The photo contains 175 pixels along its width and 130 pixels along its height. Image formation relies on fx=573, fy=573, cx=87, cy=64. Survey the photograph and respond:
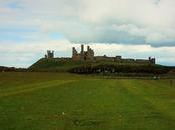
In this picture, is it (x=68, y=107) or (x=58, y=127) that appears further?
(x=68, y=107)

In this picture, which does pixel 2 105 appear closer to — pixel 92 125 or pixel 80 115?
pixel 80 115

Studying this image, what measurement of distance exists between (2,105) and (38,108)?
2.53 m

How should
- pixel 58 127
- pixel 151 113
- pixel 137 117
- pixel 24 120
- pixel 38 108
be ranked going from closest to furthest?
pixel 58 127 < pixel 24 120 < pixel 137 117 < pixel 151 113 < pixel 38 108

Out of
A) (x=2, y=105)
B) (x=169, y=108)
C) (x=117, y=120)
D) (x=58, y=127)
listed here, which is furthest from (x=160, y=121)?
(x=2, y=105)

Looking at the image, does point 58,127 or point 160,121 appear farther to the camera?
point 160,121

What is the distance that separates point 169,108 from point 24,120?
10228mm

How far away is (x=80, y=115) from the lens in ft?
85.0

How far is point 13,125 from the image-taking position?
71.3ft

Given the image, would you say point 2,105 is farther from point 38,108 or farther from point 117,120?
point 117,120

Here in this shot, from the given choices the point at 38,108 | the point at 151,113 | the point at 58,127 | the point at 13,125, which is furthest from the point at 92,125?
the point at 38,108

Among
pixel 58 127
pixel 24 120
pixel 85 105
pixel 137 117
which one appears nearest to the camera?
pixel 58 127

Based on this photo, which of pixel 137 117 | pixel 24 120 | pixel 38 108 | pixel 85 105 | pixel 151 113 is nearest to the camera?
pixel 24 120

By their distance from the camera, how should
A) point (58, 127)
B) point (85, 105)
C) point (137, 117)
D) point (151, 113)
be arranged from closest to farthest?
point (58, 127)
point (137, 117)
point (151, 113)
point (85, 105)

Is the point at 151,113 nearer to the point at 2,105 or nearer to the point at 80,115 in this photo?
the point at 80,115
